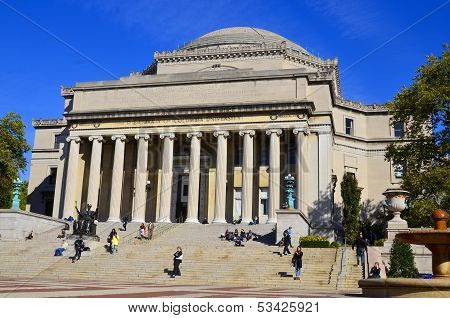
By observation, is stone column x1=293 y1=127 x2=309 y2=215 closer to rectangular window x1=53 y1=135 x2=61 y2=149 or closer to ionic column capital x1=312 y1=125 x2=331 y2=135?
ionic column capital x1=312 y1=125 x2=331 y2=135

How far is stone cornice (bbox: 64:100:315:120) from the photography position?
152 feet

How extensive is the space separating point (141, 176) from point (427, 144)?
25268 mm

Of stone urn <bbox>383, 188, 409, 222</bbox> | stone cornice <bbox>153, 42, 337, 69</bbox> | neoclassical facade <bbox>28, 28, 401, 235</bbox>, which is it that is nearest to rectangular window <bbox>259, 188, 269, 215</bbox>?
neoclassical facade <bbox>28, 28, 401, 235</bbox>

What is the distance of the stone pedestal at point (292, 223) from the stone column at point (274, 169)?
907 cm

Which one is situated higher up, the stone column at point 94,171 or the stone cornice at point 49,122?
the stone cornice at point 49,122

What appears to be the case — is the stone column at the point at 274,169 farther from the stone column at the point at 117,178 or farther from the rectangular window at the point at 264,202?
the stone column at the point at 117,178

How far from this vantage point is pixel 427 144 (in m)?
38.2

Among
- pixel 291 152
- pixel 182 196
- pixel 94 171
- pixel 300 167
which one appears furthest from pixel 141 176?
pixel 300 167

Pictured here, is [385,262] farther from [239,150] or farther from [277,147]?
[239,150]

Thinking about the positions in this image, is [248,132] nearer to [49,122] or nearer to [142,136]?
[142,136]

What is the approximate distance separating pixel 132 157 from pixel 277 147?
15343 millimetres

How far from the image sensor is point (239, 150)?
1991 inches

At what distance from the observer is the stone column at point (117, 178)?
161 feet

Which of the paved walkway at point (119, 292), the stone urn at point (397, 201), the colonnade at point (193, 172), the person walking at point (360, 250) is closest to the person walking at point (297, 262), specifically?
the person walking at point (360, 250)
